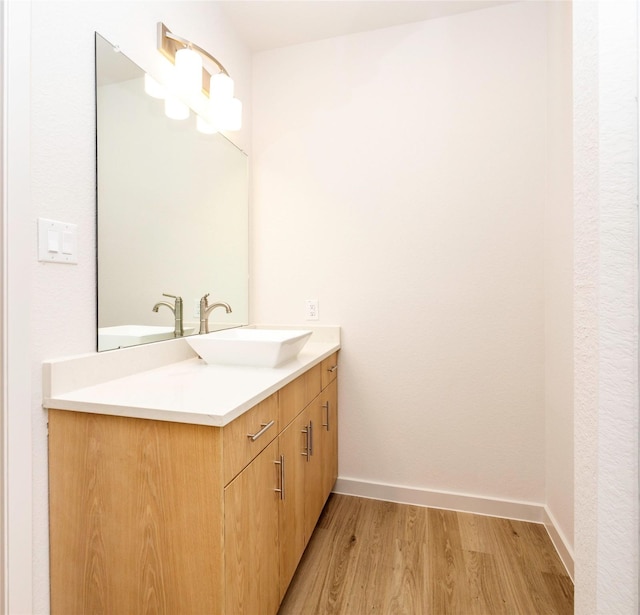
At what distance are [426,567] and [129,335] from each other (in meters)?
1.48

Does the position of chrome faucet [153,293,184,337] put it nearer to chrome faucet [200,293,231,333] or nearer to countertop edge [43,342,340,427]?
chrome faucet [200,293,231,333]

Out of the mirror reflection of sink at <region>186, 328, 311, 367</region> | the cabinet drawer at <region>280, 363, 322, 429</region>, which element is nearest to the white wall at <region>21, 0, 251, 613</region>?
the mirror reflection of sink at <region>186, 328, 311, 367</region>

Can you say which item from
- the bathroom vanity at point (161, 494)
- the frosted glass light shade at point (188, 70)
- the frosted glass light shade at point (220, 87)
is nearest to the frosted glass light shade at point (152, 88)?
the frosted glass light shade at point (188, 70)

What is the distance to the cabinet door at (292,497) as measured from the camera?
1.23 meters

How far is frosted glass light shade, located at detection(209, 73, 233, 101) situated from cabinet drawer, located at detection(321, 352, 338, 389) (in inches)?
51.8

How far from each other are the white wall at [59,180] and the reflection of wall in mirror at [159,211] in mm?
49

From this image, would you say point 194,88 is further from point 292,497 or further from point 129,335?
point 292,497

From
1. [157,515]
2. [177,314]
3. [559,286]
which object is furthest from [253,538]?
[559,286]

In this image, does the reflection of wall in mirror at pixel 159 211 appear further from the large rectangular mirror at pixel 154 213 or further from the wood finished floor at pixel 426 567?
the wood finished floor at pixel 426 567

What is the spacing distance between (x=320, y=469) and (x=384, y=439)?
1.58 ft

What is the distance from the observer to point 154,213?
1.45m

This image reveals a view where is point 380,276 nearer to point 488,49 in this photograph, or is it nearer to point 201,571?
point 488,49

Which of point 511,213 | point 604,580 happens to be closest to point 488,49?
point 511,213

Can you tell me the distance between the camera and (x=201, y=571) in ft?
2.85
